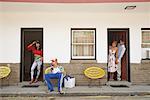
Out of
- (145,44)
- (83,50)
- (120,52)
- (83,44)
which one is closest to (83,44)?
(83,44)

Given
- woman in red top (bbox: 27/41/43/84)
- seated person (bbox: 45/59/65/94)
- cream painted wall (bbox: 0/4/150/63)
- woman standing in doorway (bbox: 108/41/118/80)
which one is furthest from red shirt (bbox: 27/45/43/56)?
woman standing in doorway (bbox: 108/41/118/80)

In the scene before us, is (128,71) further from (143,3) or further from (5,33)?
(5,33)

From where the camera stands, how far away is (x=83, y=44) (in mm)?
13523

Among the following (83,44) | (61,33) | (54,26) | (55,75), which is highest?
(54,26)

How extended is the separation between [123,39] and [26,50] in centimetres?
461

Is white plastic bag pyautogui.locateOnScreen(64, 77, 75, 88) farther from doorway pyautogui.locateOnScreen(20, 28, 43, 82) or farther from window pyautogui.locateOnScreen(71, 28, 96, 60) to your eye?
doorway pyautogui.locateOnScreen(20, 28, 43, 82)

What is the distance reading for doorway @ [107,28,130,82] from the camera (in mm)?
13398

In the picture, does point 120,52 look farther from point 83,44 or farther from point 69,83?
point 69,83

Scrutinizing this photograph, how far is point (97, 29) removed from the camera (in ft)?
43.3

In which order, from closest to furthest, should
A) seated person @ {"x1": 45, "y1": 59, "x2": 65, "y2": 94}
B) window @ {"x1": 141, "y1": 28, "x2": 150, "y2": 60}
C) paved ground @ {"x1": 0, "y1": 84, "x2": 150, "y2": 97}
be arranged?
paved ground @ {"x1": 0, "y1": 84, "x2": 150, "y2": 97}, seated person @ {"x1": 45, "y1": 59, "x2": 65, "y2": 94}, window @ {"x1": 141, "y1": 28, "x2": 150, "y2": 60}

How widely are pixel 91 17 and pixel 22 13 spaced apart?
313 cm

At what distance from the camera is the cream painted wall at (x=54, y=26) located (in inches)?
517

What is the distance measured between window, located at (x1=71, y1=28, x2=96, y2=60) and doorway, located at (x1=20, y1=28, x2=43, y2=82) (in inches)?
62.1

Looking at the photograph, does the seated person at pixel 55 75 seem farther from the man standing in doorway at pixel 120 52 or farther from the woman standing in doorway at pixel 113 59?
the man standing in doorway at pixel 120 52
